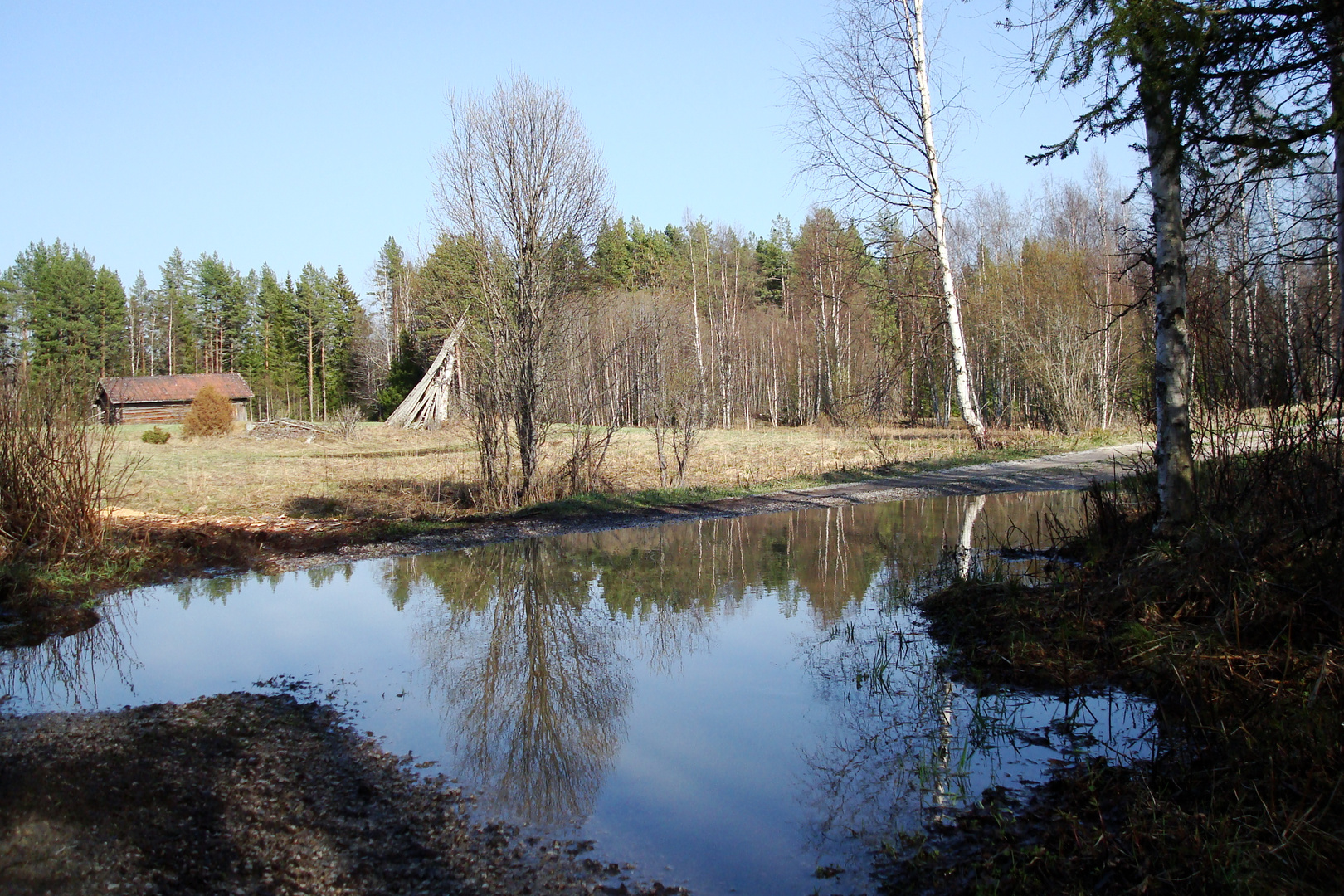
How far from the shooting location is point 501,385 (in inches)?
565

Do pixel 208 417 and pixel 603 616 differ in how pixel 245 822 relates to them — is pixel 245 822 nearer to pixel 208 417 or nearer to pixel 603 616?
pixel 603 616

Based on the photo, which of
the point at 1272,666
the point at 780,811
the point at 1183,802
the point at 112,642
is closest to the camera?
the point at 1183,802

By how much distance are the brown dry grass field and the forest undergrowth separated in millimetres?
9164

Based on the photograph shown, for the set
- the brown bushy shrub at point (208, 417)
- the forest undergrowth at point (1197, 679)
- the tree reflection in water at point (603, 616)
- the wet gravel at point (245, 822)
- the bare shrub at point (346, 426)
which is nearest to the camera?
the forest undergrowth at point (1197, 679)

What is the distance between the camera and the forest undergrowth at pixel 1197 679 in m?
3.08

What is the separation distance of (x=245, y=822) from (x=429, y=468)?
744 inches

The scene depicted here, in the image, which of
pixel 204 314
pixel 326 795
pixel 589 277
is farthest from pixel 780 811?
pixel 204 314

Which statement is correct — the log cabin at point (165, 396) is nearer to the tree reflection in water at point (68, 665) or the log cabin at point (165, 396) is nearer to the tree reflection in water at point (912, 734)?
the tree reflection in water at point (68, 665)

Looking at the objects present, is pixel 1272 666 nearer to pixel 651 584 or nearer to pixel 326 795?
pixel 326 795

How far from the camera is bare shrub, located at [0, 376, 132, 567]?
897 cm

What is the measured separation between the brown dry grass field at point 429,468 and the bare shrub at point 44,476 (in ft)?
2.70

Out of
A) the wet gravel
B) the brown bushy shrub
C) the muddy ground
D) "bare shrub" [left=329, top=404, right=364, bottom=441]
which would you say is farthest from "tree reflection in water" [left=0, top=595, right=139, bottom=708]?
the brown bushy shrub

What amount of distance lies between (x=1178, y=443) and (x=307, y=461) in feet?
77.1

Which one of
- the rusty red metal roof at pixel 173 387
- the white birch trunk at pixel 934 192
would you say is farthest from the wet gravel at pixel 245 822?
the rusty red metal roof at pixel 173 387
